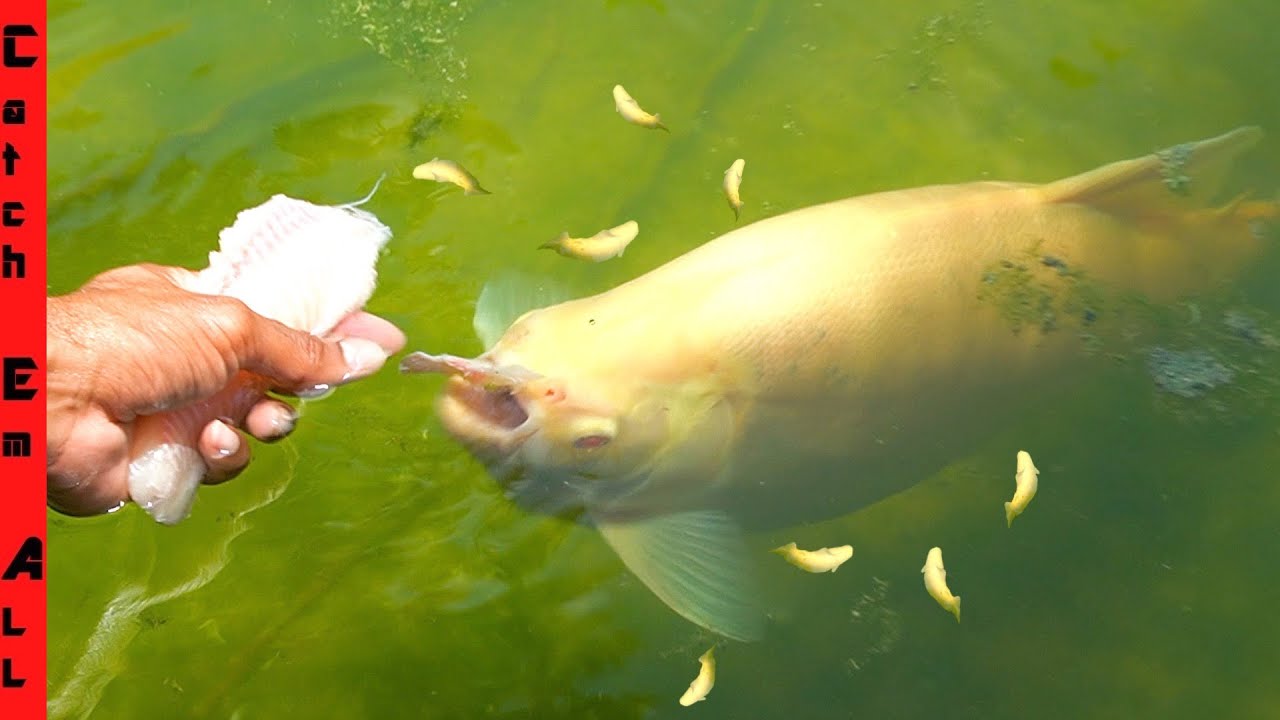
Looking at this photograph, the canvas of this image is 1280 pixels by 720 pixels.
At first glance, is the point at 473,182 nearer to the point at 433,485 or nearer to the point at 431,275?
the point at 431,275

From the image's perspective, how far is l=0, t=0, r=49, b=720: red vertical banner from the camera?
215 cm

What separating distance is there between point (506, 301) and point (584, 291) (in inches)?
16.3

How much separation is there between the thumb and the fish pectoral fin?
0.96 meters

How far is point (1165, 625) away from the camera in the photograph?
350cm

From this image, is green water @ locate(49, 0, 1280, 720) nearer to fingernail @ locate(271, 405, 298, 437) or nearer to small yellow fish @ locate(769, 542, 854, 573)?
small yellow fish @ locate(769, 542, 854, 573)

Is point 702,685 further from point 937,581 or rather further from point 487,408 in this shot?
point 487,408

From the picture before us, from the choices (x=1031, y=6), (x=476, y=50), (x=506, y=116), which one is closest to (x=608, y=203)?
(x=506, y=116)

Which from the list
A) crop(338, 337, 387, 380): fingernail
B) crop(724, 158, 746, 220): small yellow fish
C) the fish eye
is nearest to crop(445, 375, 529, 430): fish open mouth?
the fish eye

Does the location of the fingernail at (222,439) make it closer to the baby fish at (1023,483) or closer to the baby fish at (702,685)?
the baby fish at (702,685)

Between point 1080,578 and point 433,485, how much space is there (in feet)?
6.87

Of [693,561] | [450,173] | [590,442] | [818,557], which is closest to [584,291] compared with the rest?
[450,173]

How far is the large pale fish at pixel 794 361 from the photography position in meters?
3.03

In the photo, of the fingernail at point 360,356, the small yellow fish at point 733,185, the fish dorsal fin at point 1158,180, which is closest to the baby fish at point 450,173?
the small yellow fish at point 733,185

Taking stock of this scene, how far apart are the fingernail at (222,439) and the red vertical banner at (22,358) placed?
0.32m
